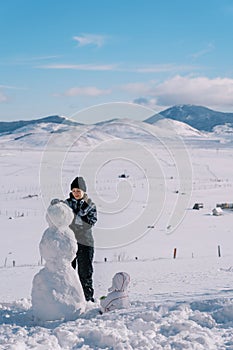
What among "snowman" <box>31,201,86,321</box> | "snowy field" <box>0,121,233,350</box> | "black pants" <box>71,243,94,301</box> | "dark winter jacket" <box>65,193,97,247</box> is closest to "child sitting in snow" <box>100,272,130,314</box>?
"snowy field" <box>0,121,233,350</box>

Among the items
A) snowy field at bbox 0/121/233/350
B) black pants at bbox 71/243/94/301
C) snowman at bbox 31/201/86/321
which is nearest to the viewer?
snowy field at bbox 0/121/233/350

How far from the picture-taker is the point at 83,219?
22.0ft

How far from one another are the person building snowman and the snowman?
2.14 feet

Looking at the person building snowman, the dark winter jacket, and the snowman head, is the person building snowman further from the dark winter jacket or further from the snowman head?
the snowman head

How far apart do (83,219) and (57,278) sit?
1.04 metres

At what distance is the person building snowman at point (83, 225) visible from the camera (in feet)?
22.0

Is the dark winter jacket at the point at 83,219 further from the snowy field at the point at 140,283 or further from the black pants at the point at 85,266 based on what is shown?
the snowy field at the point at 140,283

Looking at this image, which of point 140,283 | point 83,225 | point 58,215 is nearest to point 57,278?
point 58,215

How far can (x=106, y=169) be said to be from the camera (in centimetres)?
6775

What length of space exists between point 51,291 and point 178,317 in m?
1.58

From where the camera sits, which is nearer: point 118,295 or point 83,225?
point 118,295

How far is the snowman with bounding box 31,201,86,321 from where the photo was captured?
5.89 metres

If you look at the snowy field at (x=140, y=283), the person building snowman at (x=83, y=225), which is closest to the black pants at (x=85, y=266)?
the person building snowman at (x=83, y=225)

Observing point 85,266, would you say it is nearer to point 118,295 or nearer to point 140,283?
point 118,295
